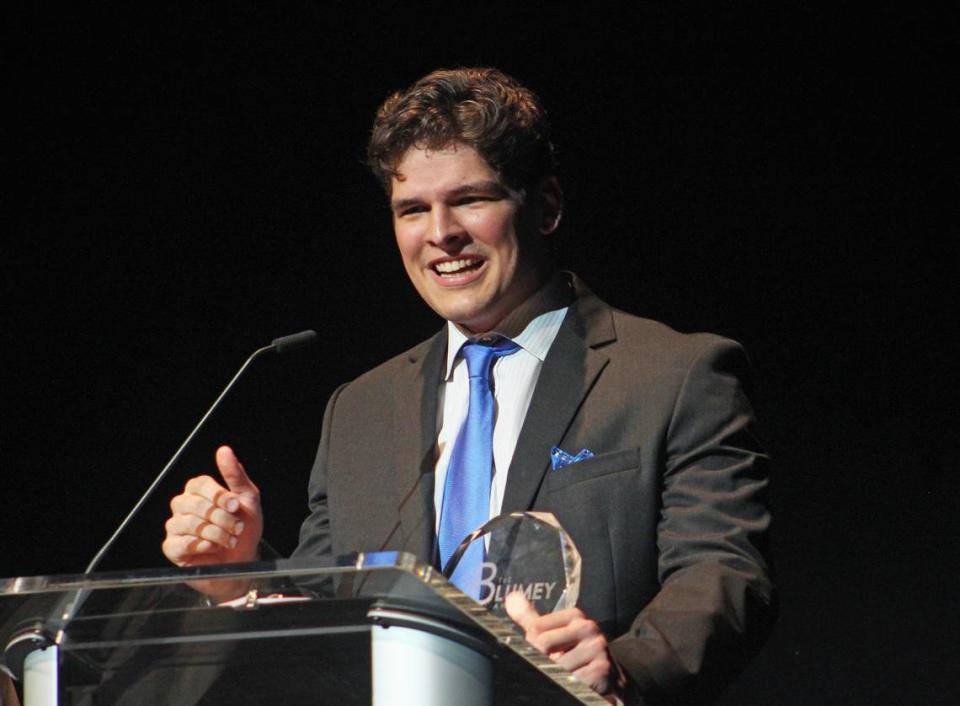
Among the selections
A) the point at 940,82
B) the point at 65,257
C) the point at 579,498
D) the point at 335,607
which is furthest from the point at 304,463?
the point at 335,607

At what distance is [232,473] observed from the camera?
6.06 feet

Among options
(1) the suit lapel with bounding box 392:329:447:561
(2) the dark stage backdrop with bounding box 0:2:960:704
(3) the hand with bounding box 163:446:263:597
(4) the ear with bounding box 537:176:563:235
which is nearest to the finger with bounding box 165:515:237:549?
(3) the hand with bounding box 163:446:263:597

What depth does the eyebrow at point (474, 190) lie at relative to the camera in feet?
7.68

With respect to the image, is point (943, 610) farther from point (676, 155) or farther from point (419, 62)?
point (419, 62)

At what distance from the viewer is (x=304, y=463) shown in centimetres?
354

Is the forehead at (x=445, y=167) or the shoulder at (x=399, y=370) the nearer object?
the forehead at (x=445, y=167)

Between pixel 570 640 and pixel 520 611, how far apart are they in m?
0.06

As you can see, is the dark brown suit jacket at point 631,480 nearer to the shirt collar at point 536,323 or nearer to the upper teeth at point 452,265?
the shirt collar at point 536,323

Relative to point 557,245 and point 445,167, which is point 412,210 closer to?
point 445,167

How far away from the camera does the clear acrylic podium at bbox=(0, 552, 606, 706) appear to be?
1102mm

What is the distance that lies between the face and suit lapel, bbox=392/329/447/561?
12cm

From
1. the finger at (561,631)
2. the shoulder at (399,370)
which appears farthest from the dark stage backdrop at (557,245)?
the finger at (561,631)

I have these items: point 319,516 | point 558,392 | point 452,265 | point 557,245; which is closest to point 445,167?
point 452,265

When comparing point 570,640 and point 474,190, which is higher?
point 474,190
